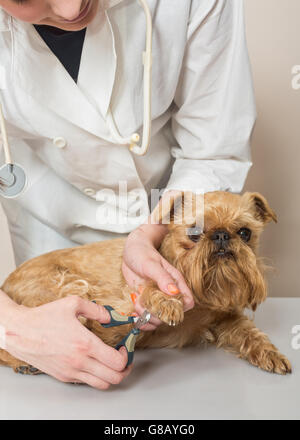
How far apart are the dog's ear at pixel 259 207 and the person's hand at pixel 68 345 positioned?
1.59ft

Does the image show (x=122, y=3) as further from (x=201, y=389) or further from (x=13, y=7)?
(x=201, y=389)

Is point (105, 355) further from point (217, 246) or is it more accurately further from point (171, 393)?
point (217, 246)

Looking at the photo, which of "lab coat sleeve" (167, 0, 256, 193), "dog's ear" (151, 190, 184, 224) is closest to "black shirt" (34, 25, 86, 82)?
"lab coat sleeve" (167, 0, 256, 193)

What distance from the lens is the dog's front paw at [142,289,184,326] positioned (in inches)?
43.9

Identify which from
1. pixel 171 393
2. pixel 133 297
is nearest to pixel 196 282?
pixel 133 297

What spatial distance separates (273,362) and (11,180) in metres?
0.73

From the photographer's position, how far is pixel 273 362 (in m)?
1.15

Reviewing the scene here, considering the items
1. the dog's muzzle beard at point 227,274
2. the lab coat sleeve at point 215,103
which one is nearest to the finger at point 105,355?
the dog's muzzle beard at point 227,274

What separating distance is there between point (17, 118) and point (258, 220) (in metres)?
0.67

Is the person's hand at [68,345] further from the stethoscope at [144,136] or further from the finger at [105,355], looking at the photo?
the stethoscope at [144,136]

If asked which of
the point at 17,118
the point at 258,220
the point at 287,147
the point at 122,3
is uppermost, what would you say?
the point at 122,3

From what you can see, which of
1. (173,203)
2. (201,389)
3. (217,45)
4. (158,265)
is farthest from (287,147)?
(201,389)
